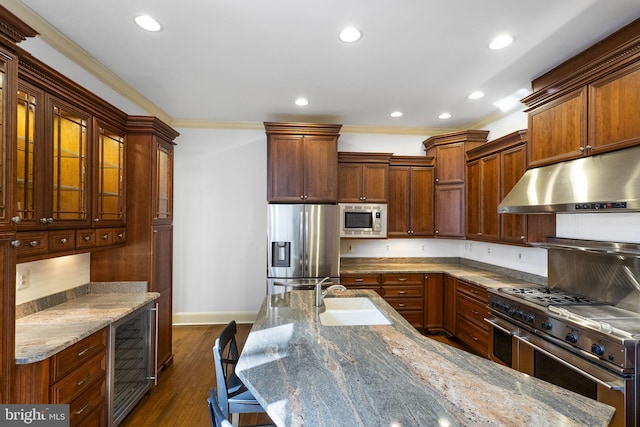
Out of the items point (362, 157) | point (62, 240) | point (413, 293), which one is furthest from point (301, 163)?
point (62, 240)

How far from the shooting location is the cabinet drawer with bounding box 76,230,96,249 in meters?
2.14

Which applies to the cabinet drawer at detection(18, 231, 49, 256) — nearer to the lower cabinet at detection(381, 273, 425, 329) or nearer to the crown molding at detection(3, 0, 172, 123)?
the crown molding at detection(3, 0, 172, 123)

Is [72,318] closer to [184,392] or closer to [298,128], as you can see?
[184,392]

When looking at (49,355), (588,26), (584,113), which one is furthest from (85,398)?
(588,26)

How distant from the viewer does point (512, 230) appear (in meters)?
3.08

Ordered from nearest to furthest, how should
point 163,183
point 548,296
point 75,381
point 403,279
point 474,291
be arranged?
point 75,381 < point 548,296 < point 163,183 < point 474,291 < point 403,279

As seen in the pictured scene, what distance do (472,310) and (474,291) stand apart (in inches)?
8.8

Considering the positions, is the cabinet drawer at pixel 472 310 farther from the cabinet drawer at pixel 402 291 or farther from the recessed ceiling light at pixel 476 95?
the recessed ceiling light at pixel 476 95

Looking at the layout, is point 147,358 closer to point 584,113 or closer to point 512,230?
point 512,230

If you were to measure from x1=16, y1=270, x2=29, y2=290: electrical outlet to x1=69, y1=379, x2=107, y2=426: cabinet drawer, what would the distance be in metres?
0.85

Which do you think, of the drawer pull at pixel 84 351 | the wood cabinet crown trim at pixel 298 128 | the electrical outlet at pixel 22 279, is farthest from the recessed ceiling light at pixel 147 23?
the drawer pull at pixel 84 351

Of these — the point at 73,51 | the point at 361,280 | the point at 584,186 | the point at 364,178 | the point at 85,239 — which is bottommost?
the point at 361,280

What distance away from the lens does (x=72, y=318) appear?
1.99 meters

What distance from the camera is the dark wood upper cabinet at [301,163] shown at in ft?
12.3
